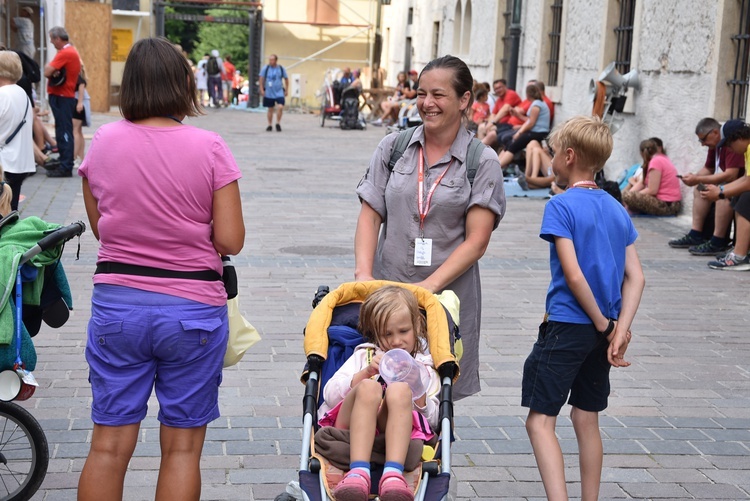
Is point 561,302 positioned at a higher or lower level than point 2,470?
higher

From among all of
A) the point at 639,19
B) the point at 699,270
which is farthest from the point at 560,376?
the point at 639,19

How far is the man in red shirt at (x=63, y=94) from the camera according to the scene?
1468 cm

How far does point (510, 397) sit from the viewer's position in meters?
6.02

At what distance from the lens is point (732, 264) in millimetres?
10156

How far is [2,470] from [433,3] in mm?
30420

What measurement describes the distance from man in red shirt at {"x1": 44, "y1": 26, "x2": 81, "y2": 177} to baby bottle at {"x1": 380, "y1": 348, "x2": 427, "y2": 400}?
1191 cm

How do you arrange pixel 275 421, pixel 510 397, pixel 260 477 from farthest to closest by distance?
pixel 510 397
pixel 275 421
pixel 260 477

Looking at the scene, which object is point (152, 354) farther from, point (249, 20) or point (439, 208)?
point (249, 20)

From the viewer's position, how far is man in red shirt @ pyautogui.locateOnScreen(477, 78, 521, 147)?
18891mm

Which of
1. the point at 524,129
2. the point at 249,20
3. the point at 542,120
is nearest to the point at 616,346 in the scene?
the point at 524,129

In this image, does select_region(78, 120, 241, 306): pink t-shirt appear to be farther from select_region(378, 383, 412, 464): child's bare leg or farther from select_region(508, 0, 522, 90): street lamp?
select_region(508, 0, 522, 90): street lamp

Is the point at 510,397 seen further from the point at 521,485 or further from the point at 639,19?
the point at 639,19

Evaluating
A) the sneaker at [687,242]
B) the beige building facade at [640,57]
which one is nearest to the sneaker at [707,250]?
the sneaker at [687,242]

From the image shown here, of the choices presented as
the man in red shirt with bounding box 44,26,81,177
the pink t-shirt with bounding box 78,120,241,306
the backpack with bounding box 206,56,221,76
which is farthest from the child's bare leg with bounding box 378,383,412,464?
the backpack with bounding box 206,56,221,76
